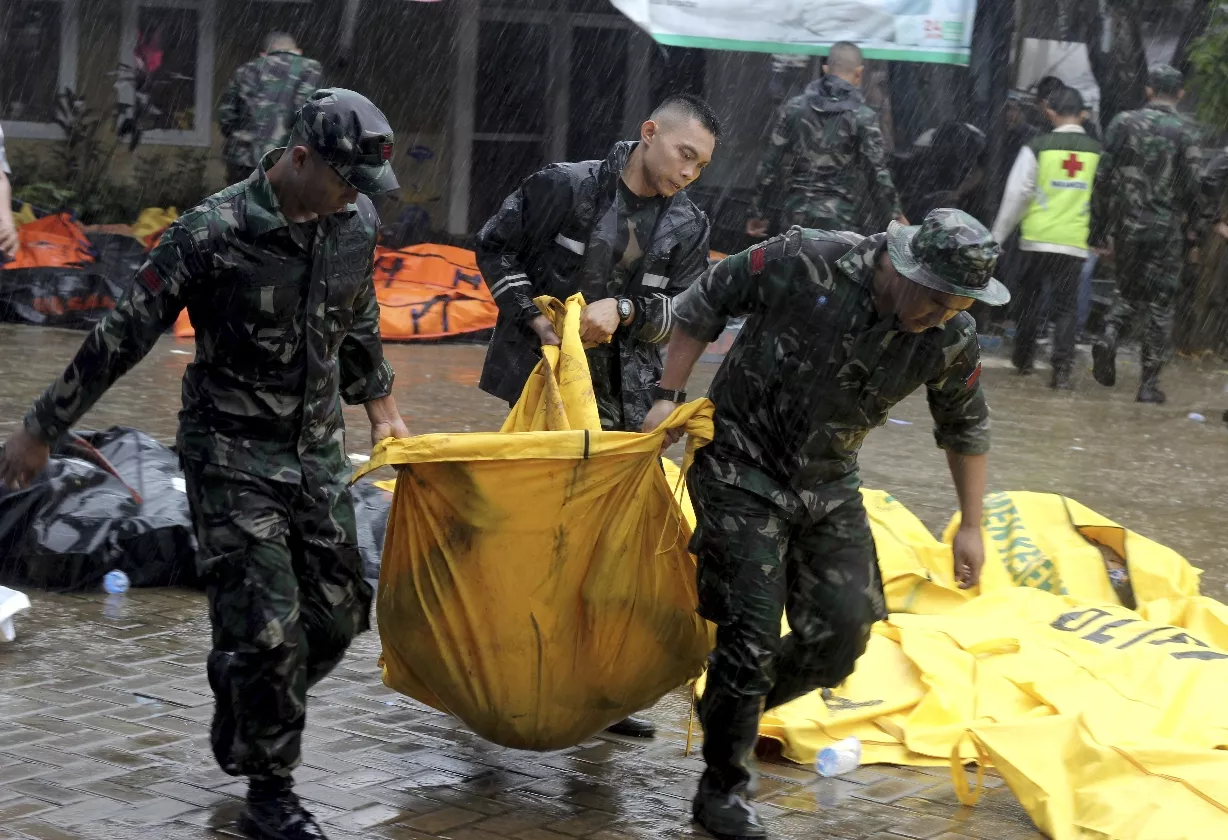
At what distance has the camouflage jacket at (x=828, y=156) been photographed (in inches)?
420

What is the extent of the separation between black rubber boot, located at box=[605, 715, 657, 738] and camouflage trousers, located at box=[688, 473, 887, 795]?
0.65 m

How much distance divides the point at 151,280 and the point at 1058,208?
952 centimetres

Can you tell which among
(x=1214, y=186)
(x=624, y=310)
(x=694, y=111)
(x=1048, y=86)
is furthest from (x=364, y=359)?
(x=1214, y=186)

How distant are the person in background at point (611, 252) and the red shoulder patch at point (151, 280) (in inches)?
60.5

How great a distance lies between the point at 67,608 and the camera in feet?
18.7

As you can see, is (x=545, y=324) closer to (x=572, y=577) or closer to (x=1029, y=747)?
(x=572, y=577)

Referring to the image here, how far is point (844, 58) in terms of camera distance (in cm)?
1059

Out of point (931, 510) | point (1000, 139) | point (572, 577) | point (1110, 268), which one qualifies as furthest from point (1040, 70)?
point (572, 577)

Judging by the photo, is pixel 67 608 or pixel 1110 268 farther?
pixel 1110 268

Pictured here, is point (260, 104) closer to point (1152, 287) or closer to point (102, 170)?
point (102, 170)

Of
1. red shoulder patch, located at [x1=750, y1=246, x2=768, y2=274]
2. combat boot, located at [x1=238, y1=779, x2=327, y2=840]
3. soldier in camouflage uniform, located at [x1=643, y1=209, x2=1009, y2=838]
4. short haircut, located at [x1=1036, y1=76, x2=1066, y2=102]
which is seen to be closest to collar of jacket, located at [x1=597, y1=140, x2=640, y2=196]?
soldier in camouflage uniform, located at [x1=643, y1=209, x2=1009, y2=838]

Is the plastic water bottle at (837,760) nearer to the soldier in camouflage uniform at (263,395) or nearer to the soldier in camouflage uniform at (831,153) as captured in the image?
the soldier in camouflage uniform at (263,395)

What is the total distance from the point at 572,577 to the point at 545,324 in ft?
3.64

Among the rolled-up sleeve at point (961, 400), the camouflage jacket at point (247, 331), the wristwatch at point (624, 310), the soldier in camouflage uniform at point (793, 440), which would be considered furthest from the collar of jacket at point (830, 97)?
the camouflage jacket at point (247, 331)
